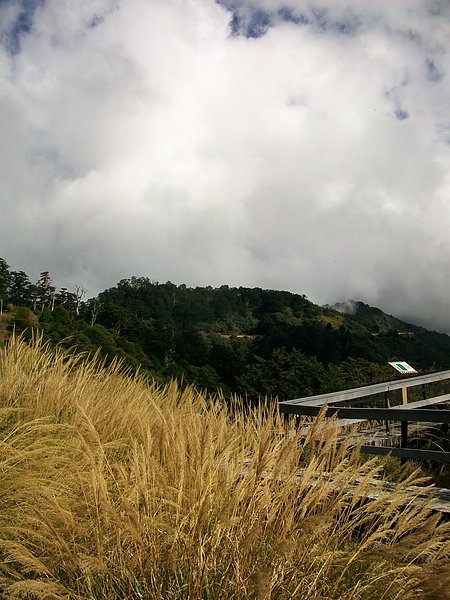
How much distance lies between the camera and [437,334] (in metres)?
128

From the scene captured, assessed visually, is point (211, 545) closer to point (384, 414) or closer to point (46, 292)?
point (384, 414)

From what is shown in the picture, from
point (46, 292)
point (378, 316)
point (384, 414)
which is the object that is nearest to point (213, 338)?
point (46, 292)

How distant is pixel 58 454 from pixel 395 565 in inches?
81.1

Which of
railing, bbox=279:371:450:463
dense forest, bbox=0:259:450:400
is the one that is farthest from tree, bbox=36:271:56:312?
railing, bbox=279:371:450:463

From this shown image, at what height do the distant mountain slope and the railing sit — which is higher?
the distant mountain slope

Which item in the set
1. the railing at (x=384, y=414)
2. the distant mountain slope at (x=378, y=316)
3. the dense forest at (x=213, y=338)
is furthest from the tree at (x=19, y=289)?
the distant mountain slope at (x=378, y=316)

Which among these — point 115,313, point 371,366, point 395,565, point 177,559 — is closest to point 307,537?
point 395,565

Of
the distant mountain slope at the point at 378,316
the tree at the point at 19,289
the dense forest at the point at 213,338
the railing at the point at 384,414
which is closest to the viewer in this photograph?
the railing at the point at 384,414

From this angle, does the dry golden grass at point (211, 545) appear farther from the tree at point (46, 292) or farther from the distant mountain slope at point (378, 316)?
the distant mountain slope at point (378, 316)

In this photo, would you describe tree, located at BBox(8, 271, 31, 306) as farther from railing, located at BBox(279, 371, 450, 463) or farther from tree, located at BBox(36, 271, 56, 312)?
railing, located at BBox(279, 371, 450, 463)

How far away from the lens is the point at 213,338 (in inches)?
2601

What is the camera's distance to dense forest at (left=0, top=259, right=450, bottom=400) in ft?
69.4

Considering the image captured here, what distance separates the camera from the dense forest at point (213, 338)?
21.1m

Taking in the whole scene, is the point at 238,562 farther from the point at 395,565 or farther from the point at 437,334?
the point at 437,334
